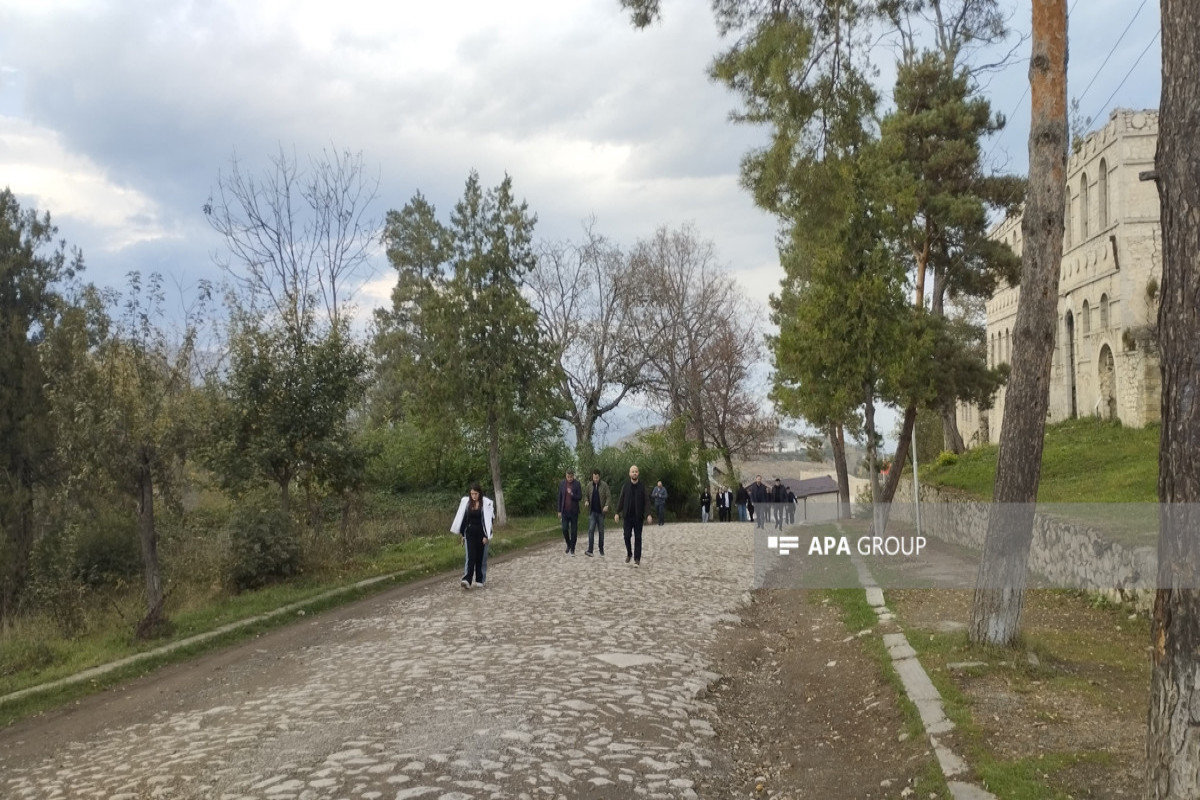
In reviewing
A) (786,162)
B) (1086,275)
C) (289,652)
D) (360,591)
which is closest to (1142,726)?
(786,162)

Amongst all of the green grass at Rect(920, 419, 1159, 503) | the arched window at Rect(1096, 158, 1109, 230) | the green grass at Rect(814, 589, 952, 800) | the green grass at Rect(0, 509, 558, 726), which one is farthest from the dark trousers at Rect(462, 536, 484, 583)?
the arched window at Rect(1096, 158, 1109, 230)

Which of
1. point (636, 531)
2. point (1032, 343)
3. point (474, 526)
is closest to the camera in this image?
point (1032, 343)

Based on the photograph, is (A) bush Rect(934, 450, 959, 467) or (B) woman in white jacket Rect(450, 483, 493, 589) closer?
(B) woman in white jacket Rect(450, 483, 493, 589)

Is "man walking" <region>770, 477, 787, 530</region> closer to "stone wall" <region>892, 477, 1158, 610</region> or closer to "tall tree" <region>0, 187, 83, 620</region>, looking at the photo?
"stone wall" <region>892, 477, 1158, 610</region>

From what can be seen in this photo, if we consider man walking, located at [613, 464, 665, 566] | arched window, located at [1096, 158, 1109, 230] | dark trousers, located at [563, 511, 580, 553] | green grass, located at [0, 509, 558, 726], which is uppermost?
arched window, located at [1096, 158, 1109, 230]

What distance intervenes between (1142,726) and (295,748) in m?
5.58

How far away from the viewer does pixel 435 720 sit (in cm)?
757

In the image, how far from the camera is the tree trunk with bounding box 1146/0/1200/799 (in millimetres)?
4402

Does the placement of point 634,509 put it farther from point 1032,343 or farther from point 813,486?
point 813,486

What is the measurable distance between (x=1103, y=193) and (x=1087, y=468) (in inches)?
478

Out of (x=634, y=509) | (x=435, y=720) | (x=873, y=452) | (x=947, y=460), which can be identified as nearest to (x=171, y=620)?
(x=435, y=720)

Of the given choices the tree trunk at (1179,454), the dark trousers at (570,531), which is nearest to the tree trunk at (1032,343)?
the tree trunk at (1179,454)

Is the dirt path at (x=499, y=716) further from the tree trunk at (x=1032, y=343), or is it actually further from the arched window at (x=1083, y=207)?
the arched window at (x=1083, y=207)

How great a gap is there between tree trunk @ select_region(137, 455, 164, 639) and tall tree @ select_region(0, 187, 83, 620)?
23.9ft
